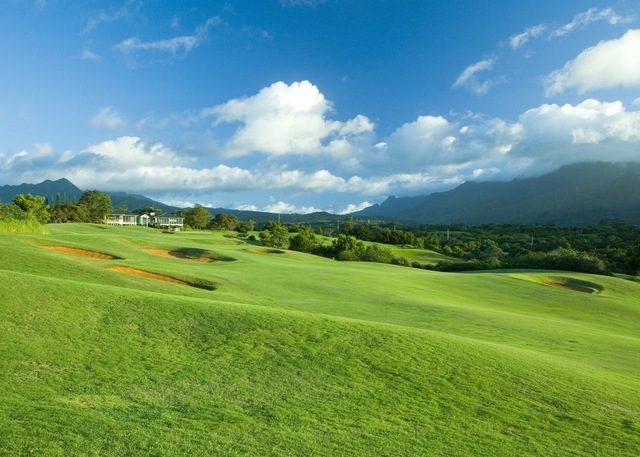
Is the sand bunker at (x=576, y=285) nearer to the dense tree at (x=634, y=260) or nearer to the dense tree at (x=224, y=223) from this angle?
the dense tree at (x=634, y=260)

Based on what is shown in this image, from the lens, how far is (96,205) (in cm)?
13362

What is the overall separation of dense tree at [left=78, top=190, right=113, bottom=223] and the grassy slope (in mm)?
128227

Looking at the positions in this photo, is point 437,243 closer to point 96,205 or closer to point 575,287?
point 575,287

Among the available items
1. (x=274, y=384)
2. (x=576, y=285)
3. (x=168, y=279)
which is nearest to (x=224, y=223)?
(x=576, y=285)

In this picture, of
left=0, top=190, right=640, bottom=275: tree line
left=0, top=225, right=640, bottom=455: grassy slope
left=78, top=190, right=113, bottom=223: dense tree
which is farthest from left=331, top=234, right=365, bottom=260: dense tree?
left=78, top=190, right=113, bottom=223: dense tree

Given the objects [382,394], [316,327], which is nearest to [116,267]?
[316,327]

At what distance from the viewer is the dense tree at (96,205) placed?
13138 cm

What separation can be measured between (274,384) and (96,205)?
138544 mm

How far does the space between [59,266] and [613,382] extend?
843 inches

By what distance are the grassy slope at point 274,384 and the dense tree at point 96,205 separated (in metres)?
128

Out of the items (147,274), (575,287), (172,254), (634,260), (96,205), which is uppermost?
(96,205)

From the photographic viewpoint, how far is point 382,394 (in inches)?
387

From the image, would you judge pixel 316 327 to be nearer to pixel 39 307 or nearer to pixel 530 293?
pixel 39 307

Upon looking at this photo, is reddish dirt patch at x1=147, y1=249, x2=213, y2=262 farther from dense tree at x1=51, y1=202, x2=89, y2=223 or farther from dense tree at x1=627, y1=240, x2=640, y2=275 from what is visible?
dense tree at x1=51, y1=202, x2=89, y2=223
